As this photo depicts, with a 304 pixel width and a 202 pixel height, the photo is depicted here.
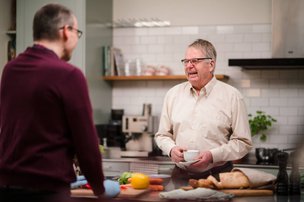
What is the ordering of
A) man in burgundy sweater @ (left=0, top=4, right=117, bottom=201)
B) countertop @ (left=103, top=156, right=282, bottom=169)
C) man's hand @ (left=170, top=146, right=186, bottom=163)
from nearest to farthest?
man in burgundy sweater @ (left=0, top=4, right=117, bottom=201) → man's hand @ (left=170, top=146, right=186, bottom=163) → countertop @ (left=103, top=156, right=282, bottom=169)

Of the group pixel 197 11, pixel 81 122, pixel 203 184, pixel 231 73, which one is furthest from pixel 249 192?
pixel 197 11

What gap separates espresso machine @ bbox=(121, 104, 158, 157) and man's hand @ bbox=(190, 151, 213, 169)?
2.16 meters

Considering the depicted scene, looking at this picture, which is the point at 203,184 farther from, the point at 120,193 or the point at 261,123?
the point at 261,123

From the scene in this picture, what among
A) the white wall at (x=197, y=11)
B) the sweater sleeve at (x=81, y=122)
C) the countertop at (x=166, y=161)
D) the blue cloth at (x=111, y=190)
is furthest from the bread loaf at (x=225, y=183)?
the white wall at (x=197, y=11)

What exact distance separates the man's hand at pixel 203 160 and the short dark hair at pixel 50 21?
121 cm

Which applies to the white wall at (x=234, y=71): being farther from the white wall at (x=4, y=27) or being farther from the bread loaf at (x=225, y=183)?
the bread loaf at (x=225, y=183)

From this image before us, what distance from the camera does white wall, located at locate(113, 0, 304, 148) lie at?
514 cm

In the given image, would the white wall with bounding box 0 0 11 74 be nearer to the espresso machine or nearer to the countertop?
the espresso machine

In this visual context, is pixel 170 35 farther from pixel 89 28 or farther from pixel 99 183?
pixel 99 183

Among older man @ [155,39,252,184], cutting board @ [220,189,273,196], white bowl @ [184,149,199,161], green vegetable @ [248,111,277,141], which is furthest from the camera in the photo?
green vegetable @ [248,111,277,141]

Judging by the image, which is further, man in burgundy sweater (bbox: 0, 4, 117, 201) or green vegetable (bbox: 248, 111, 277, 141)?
green vegetable (bbox: 248, 111, 277, 141)

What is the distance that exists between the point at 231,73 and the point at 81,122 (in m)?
3.58

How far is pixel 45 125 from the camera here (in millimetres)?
1841

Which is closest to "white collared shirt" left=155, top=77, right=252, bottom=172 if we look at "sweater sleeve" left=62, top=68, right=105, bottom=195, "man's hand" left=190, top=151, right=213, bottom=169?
"man's hand" left=190, top=151, right=213, bottom=169
